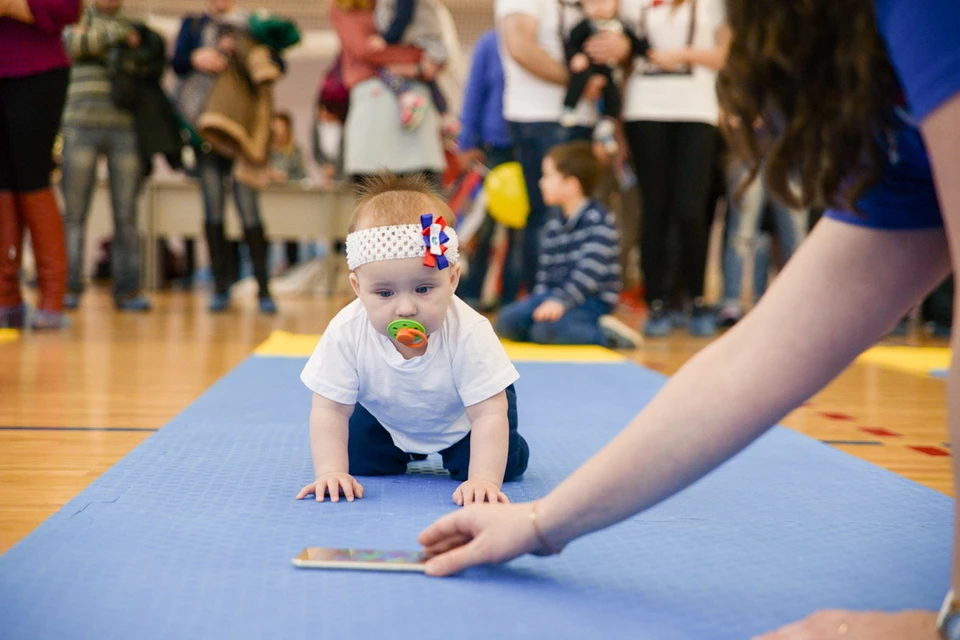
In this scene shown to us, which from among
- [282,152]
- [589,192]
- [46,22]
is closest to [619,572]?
[589,192]

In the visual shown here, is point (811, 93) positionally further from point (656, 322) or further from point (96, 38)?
point (96, 38)

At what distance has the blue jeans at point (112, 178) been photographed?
4.71 metres

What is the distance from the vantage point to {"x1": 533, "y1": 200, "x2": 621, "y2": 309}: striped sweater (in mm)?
3994

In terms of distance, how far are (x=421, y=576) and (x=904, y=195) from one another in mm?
641

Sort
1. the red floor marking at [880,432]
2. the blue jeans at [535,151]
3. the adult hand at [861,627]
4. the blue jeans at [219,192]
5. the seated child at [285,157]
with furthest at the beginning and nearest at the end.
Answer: the seated child at [285,157], the blue jeans at [219,192], the blue jeans at [535,151], the red floor marking at [880,432], the adult hand at [861,627]

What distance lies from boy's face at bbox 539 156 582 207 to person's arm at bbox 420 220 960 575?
2899mm

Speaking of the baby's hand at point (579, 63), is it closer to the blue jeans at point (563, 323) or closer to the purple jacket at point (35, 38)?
the blue jeans at point (563, 323)

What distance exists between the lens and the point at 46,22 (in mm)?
3551

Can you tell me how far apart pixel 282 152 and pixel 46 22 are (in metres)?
5.13

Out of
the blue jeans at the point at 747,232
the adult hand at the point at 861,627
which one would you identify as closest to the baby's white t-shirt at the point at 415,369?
the adult hand at the point at 861,627

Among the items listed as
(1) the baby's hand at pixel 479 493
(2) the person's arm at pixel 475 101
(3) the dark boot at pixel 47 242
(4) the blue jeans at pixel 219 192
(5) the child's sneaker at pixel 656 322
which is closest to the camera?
(1) the baby's hand at pixel 479 493

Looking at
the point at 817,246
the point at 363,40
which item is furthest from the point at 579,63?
the point at 817,246

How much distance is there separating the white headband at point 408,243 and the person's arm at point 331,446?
9.1 inches

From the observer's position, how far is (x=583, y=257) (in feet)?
13.1
